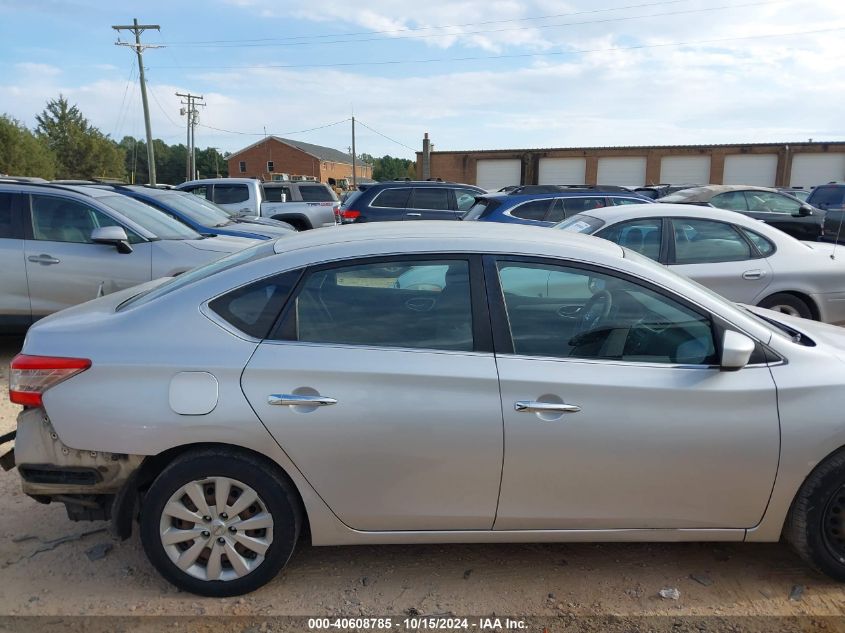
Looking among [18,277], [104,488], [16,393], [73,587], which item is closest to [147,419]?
[104,488]

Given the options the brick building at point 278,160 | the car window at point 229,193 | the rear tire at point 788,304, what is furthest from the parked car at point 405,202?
the brick building at point 278,160

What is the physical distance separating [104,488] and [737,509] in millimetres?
2813

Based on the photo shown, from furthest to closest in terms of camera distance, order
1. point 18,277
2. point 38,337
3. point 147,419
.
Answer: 1. point 18,277
2. point 38,337
3. point 147,419

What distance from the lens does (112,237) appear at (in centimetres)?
598

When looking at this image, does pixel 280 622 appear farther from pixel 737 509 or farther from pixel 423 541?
pixel 737 509

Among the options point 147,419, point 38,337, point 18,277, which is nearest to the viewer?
point 147,419

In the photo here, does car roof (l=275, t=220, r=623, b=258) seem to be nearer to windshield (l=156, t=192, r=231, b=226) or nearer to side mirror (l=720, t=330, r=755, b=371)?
side mirror (l=720, t=330, r=755, b=371)

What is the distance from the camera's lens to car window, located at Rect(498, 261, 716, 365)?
2.75 metres

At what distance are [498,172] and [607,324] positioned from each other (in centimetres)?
4755

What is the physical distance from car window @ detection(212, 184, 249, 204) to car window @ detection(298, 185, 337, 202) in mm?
2430

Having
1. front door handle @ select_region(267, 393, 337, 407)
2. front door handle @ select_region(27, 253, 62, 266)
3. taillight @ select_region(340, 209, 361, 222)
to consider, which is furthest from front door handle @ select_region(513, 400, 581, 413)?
taillight @ select_region(340, 209, 361, 222)

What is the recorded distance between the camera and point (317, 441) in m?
2.60

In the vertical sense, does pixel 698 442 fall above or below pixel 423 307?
below

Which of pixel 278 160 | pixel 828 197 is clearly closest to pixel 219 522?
pixel 828 197
